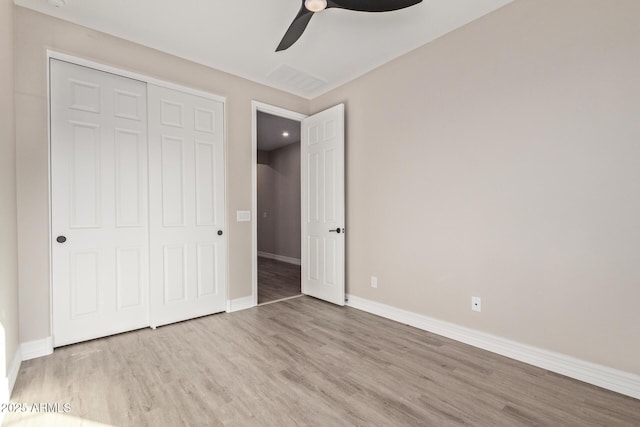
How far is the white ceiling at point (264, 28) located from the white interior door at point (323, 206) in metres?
0.75

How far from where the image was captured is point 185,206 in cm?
322

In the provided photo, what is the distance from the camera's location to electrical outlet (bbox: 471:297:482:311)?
2.61 metres

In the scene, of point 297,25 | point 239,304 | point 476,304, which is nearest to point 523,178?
point 476,304

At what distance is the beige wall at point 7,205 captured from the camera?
1.83 metres

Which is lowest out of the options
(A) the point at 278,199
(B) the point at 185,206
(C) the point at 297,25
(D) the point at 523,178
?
(B) the point at 185,206

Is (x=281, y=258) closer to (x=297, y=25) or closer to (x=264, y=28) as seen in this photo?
(x=264, y=28)

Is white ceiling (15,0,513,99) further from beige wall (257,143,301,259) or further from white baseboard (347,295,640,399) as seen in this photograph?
beige wall (257,143,301,259)

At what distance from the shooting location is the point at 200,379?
2113 mm

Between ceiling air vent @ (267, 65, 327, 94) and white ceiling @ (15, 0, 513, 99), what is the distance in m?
0.05

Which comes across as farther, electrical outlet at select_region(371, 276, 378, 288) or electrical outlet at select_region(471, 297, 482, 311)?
electrical outlet at select_region(371, 276, 378, 288)

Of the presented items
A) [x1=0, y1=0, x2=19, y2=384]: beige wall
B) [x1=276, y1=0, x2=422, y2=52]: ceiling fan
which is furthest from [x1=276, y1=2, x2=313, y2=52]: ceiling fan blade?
[x1=0, y1=0, x2=19, y2=384]: beige wall

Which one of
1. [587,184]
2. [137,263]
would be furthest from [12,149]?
[587,184]

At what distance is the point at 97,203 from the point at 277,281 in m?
2.98

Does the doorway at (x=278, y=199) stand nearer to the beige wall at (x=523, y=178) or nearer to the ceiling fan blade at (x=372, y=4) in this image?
the beige wall at (x=523, y=178)
